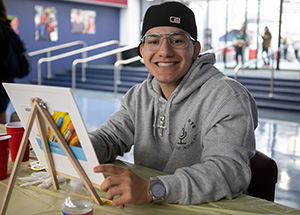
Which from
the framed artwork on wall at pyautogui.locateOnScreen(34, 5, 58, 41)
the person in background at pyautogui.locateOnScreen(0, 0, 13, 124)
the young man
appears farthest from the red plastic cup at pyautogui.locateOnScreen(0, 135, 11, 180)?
the framed artwork on wall at pyautogui.locateOnScreen(34, 5, 58, 41)

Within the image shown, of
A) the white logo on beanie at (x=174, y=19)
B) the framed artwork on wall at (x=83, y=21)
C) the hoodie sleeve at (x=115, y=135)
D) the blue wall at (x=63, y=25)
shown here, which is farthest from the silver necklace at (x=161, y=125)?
the framed artwork on wall at (x=83, y=21)

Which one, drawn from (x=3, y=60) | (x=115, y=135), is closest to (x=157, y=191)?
(x=115, y=135)

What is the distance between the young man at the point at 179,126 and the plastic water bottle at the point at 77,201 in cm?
11

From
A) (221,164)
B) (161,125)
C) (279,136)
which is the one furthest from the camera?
(279,136)

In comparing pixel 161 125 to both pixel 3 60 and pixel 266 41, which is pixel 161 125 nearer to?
pixel 3 60

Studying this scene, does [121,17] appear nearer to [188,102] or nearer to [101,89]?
[101,89]

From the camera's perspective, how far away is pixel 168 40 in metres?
1.54

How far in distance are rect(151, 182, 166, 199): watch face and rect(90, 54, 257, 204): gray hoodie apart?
0.02 meters

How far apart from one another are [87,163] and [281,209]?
67cm

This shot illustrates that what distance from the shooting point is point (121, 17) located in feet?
45.2

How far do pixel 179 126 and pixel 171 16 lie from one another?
0.49m

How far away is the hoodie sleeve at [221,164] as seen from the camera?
1158 millimetres

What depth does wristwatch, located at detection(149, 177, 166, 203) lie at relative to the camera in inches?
44.6

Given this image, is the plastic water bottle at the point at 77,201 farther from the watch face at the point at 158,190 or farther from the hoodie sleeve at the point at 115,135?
the hoodie sleeve at the point at 115,135
